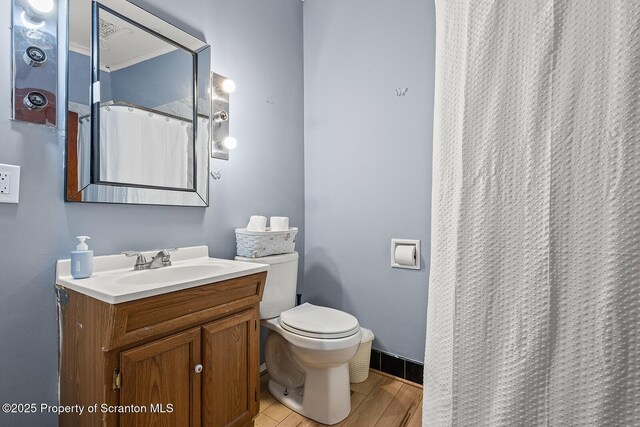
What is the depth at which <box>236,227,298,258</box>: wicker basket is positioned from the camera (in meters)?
1.64

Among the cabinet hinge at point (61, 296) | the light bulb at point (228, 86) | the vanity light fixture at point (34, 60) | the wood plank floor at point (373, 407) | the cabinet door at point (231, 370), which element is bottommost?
the wood plank floor at point (373, 407)

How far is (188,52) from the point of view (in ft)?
5.12

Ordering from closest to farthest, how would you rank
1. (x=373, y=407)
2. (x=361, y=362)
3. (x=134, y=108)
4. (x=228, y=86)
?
(x=134, y=108)
(x=373, y=407)
(x=228, y=86)
(x=361, y=362)

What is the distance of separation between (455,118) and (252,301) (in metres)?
1.12

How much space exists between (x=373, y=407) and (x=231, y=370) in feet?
2.79

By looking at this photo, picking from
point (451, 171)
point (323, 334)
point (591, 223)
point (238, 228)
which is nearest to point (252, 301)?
point (323, 334)

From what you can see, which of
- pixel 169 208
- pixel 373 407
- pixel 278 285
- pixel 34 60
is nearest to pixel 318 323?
pixel 278 285

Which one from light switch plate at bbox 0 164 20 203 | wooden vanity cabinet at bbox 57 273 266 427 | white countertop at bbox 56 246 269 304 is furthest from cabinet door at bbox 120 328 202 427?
light switch plate at bbox 0 164 20 203

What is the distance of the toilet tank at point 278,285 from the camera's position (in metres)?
1.67

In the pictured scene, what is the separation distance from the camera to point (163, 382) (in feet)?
3.38

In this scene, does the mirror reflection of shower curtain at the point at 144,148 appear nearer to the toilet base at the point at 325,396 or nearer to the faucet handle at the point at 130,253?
the faucet handle at the point at 130,253

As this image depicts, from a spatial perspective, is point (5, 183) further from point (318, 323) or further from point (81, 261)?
point (318, 323)

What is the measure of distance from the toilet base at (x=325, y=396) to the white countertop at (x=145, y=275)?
65cm

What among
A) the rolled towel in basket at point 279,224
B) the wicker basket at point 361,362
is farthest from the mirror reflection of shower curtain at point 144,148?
the wicker basket at point 361,362
